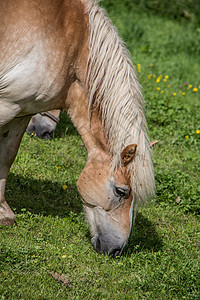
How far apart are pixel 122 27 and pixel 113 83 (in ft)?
22.4

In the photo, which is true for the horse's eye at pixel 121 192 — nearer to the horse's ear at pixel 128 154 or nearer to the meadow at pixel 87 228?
the horse's ear at pixel 128 154

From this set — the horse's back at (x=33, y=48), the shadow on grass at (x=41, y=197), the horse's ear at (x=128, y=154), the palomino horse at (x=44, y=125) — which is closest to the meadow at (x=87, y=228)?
the shadow on grass at (x=41, y=197)

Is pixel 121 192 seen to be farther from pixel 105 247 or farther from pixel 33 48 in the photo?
pixel 33 48

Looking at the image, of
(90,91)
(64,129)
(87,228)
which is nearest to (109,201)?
(87,228)

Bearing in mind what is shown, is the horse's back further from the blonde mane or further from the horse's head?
the horse's head

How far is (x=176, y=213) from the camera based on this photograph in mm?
4918

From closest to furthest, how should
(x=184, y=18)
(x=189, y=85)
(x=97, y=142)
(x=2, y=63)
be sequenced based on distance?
1. (x=2, y=63)
2. (x=97, y=142)
3. (x=189, y=85)
4. (x=184, y=18)

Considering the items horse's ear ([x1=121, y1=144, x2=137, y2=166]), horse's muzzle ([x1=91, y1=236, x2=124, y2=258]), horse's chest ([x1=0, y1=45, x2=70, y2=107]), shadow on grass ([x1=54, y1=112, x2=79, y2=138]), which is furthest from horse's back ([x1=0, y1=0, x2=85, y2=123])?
shadow on grass ([x1=54, y1=112, x2=79, y2=138])

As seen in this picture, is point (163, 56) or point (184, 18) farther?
point (184, 18)

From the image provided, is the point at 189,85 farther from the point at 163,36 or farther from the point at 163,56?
the point at 163,36

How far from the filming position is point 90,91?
12.2 feet

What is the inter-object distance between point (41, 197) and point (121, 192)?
1.31 metres

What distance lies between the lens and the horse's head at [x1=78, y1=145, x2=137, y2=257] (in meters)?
3.68

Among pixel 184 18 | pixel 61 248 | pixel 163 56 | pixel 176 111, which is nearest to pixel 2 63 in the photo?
pixel 61 248
